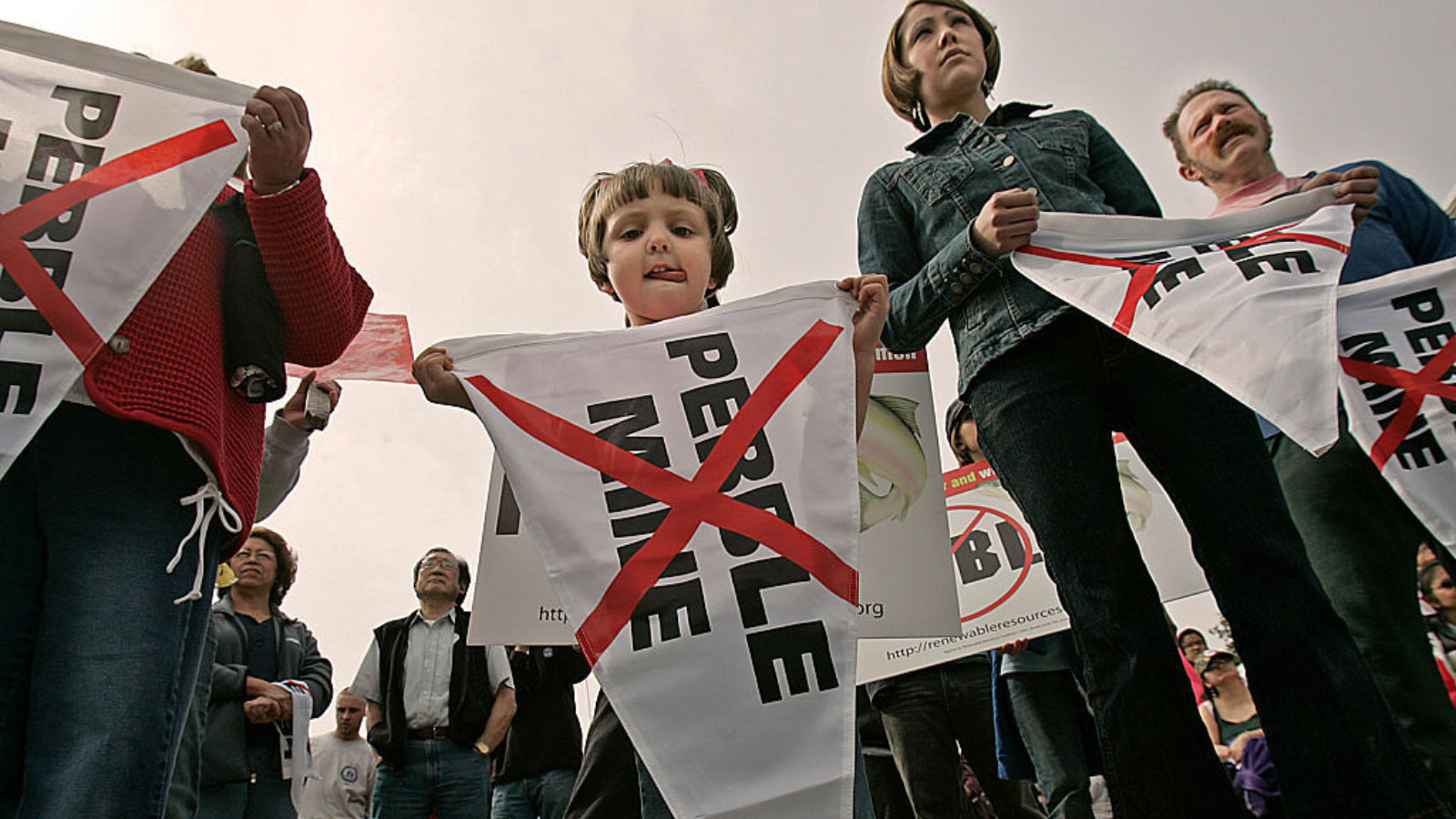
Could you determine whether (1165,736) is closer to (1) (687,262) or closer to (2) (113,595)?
(1) (687,262)

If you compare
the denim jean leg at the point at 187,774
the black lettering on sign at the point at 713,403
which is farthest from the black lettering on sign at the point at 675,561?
the denim jean leg at the point at 187,774

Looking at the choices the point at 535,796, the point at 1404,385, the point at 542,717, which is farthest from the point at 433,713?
the point at 1404,385

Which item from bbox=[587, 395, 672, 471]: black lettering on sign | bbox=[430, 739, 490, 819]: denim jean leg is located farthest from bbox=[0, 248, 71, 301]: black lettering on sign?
bbox=[430, 739, 490, 819]: denim jean leg

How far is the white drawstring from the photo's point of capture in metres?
1.56

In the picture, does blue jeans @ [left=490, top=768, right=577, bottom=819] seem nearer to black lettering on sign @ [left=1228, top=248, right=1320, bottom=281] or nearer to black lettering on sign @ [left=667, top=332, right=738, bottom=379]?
black lettering on sign @ [left=667, top=332, right=738, bottom=379]

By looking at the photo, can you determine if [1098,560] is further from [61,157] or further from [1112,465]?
[61,157]

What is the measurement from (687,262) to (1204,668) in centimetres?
589

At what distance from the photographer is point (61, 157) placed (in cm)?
176

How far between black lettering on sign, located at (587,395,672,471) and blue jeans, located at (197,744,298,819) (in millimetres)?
2676

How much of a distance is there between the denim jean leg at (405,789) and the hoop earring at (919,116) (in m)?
3.53

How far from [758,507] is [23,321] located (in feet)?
3.94

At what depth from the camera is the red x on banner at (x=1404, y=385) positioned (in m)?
2.29

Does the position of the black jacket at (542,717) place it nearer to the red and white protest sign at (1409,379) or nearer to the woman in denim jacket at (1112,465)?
the woman in denim jacket at (1112,465)

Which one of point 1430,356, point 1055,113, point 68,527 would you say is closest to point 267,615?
point 68,527
